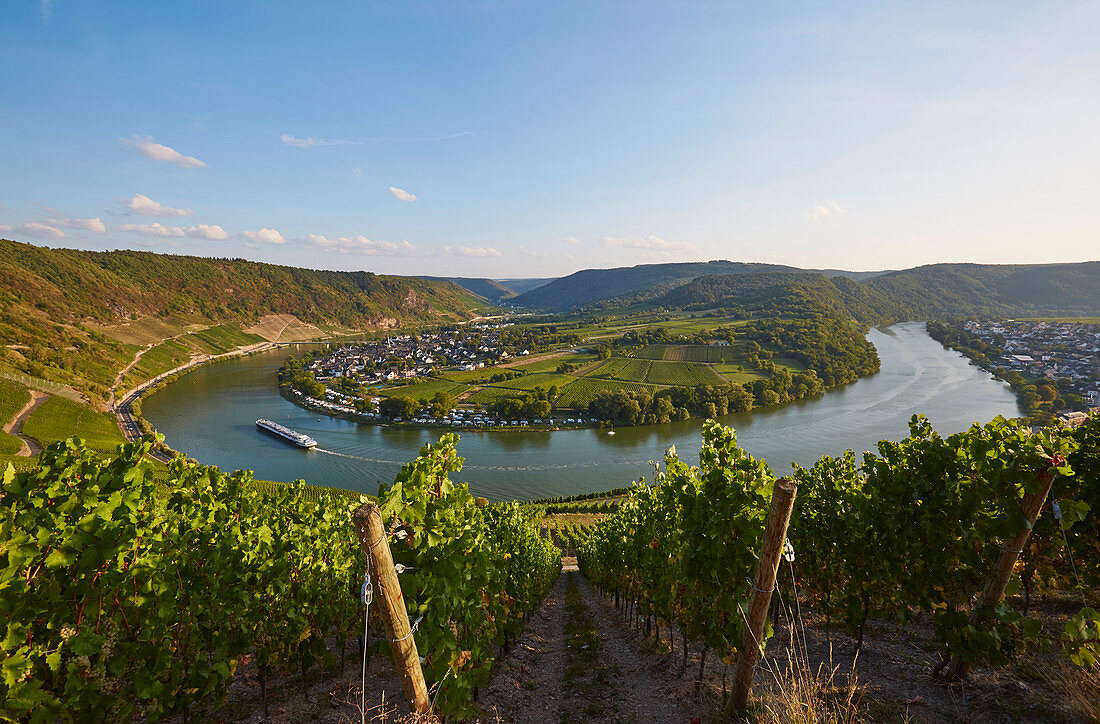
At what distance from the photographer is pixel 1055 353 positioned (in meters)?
72.1

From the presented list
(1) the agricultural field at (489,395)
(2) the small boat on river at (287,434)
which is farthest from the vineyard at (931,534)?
(1) the agricultural field at (489,395)

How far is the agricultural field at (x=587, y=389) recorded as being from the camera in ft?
217

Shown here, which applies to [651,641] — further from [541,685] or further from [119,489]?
[119,489]

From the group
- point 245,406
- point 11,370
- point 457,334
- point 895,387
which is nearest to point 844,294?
point 895,387

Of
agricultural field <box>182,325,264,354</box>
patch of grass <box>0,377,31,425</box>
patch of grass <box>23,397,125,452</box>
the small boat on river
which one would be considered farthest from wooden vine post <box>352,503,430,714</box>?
agricultural field <box>182,325,264,354</box>

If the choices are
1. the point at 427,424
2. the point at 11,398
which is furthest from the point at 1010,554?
the point at 11,398

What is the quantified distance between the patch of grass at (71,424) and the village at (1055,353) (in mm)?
94203

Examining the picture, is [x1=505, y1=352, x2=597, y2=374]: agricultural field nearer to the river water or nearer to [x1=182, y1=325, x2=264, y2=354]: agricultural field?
the river water

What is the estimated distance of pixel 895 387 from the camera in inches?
2625

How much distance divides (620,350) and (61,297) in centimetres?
12653

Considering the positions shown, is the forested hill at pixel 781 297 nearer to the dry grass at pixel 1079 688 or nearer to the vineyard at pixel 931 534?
the vineyard at pixel 931 534

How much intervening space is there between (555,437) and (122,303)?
12286 cm

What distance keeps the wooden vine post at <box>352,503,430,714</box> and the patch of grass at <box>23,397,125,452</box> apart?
5230 cm

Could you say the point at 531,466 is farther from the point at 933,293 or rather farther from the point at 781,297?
the point at 933,293
